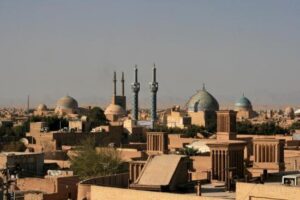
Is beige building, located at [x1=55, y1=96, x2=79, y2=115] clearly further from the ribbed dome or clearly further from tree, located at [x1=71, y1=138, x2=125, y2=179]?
tree, located at [x1=71, y1=138, x2=125, y2=179]

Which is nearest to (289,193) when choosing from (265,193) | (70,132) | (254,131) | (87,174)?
(265,193)

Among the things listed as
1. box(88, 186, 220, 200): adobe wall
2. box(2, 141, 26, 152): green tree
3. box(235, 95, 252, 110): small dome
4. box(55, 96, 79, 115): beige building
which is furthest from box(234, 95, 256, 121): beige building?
box(88, 186, 220, 200): adobe wall

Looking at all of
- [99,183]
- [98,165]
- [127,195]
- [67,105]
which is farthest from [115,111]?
[127,195]

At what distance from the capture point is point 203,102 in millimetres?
69688

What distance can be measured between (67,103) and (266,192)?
249 feet

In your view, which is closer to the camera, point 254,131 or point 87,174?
point 87,174

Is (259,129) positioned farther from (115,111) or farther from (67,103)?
(67,103)

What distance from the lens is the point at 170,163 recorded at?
1458 cm

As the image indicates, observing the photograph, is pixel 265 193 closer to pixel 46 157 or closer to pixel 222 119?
pixel 222 119

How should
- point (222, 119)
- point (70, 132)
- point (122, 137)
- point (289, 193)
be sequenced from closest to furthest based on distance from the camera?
1. point (289, 193)
2. point (222, 119)
3. point (70, 132)
4. point (122, 137)

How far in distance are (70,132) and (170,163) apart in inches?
1125

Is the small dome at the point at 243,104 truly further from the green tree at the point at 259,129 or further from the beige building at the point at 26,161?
the beige building at the point at 26,161

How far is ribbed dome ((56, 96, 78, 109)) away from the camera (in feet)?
281

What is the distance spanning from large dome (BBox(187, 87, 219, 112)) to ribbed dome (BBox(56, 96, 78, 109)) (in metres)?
19.6
